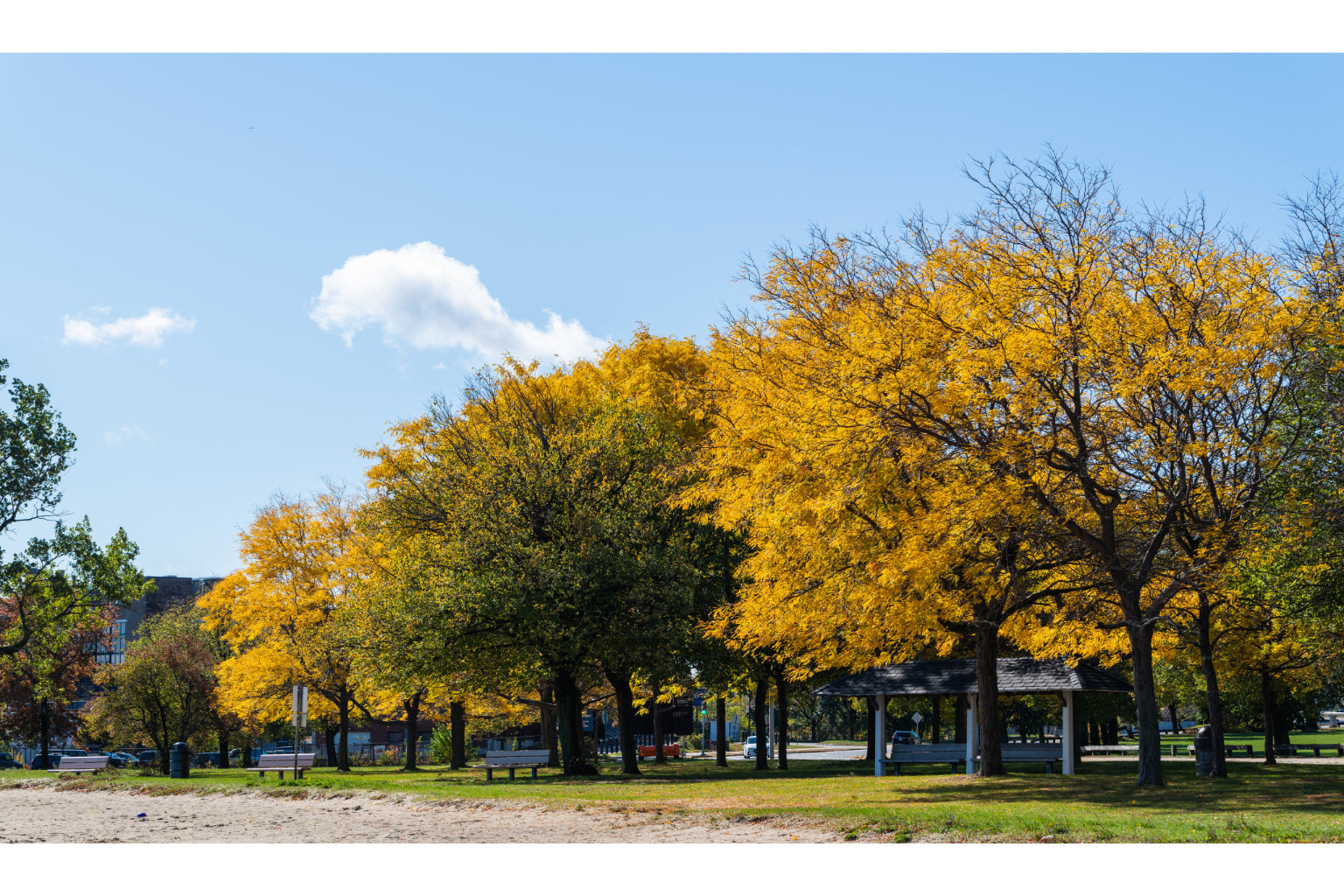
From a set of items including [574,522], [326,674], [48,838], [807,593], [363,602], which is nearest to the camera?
[48,838]

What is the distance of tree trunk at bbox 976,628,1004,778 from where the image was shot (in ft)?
78.9

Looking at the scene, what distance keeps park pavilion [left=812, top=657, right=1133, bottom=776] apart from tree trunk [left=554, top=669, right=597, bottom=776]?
7314 mm

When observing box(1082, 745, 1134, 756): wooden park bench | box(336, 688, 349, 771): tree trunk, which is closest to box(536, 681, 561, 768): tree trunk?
box(336, 688, 349, 771): tree trunk

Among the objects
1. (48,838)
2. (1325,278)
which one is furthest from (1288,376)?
(48,838)

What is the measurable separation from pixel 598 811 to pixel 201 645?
139 ft

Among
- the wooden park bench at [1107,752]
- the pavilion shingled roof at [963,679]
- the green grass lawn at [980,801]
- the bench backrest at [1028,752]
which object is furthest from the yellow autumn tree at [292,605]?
the wooden park bench at [1107,752]

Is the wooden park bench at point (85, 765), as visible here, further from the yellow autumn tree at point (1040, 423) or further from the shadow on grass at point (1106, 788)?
the yellow autumn tree at point (1040, 423)

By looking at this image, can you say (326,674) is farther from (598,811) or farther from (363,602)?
(598,811)

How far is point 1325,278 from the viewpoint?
761 inches

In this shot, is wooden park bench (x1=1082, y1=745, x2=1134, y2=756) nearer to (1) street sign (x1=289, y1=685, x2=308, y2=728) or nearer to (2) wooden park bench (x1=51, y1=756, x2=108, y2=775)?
(1) street sign (x1=289, y1=685, x2=308, y2=728)

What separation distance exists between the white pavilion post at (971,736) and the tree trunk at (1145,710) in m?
8.36

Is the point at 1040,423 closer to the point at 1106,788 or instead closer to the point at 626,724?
the point at 1106,788

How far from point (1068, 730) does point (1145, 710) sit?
8.97 meters

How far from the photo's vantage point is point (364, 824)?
15.7 metres
